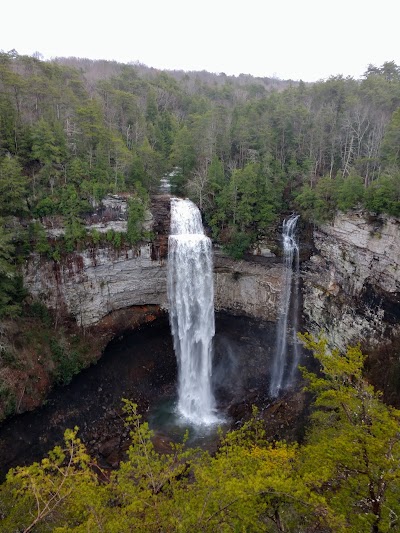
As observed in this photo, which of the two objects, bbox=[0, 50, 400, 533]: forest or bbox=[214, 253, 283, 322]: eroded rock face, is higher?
bbox=[0, 50, 400, 533]: forest

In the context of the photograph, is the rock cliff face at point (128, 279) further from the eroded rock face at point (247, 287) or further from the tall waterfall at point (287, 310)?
the tall waterfall at point (287, 310)

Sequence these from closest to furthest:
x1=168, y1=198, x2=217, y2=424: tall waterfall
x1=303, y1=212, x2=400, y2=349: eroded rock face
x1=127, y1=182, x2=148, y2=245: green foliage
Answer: x1=303, y1=212, x2=400, y2=349: eroded rock face
x1=127, y1=182, x2=148, y2=245: green foliage
x1=168, y1=198, x2=217, y2=424: tall waterfall

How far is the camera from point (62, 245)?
22156 mm

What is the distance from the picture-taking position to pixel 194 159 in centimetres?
2870

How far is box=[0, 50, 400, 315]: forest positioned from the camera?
21.3 metres

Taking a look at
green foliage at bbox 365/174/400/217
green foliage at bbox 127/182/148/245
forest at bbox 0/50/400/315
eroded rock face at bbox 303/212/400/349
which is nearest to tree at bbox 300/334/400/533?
eroded rock face at bbox 303/212/400/349

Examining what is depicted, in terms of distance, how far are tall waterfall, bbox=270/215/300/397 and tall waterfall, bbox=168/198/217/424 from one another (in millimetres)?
4758

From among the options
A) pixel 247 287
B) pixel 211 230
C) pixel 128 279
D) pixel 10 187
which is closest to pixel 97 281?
pixel 128 279

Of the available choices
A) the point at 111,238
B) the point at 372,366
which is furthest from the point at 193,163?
the point at 372,366

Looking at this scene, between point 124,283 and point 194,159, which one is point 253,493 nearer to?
point 124,283

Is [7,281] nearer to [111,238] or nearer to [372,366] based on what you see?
[111,238]

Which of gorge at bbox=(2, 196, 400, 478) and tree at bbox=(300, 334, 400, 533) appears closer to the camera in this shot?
tree at bbox=(300, 334, 400, 533)

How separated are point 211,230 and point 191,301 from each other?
5.26 metres

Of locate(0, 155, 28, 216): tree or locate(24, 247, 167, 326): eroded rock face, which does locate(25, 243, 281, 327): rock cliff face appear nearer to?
locate(24, 247, 167, 326): eroded rock face
